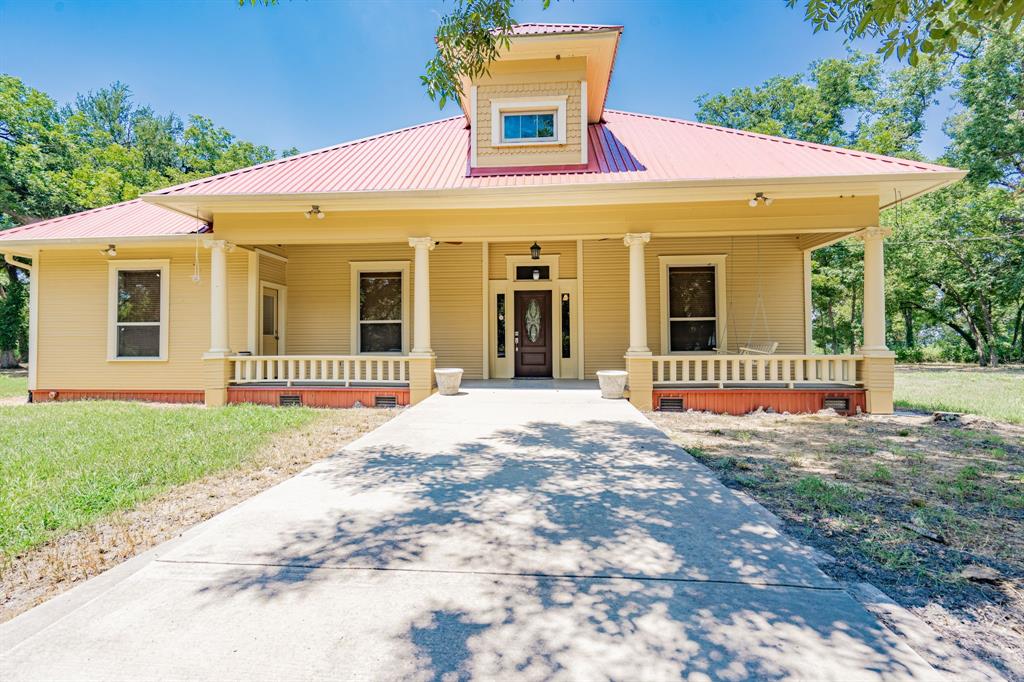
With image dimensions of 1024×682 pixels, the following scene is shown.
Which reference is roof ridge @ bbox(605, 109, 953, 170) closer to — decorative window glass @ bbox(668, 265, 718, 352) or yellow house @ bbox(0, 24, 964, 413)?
yellow house @ bbox(0, 24, 964, 413)

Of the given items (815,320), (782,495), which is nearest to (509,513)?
(782,495)

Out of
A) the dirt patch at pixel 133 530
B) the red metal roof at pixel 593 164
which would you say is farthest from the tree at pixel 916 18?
the dirt patch at pixel 133 530

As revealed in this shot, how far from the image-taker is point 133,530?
3189 millimetres

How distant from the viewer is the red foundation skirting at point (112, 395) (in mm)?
9680

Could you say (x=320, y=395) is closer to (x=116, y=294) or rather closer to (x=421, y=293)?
(x=421, y=293)

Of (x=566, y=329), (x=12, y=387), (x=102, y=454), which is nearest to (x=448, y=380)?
(x=566, y=329)

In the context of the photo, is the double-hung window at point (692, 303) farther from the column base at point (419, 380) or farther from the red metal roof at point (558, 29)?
the column base at point (419, 380)

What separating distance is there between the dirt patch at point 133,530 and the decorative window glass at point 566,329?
20.1 ft

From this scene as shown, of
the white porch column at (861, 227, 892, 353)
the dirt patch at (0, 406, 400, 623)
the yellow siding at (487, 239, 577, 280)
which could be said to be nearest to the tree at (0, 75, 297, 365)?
the yellow siding at (487, 239, 577, 280)

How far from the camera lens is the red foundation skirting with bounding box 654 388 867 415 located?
818 centimetres

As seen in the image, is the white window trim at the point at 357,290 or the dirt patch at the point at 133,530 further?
the white window trim at the point at 357,290

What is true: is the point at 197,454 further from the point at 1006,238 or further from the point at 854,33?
the point at 1006,238

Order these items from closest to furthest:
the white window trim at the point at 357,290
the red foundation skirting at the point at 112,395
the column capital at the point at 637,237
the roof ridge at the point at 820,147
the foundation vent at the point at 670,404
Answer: the roof ridge at the point at 820,147 < the column capital at the point at 637,237 < the foundation vent at the point at 670,404 < the red foundation skirting at the point at 112,395 < the white window trim at the point at 357,290

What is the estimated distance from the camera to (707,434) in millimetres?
6418
